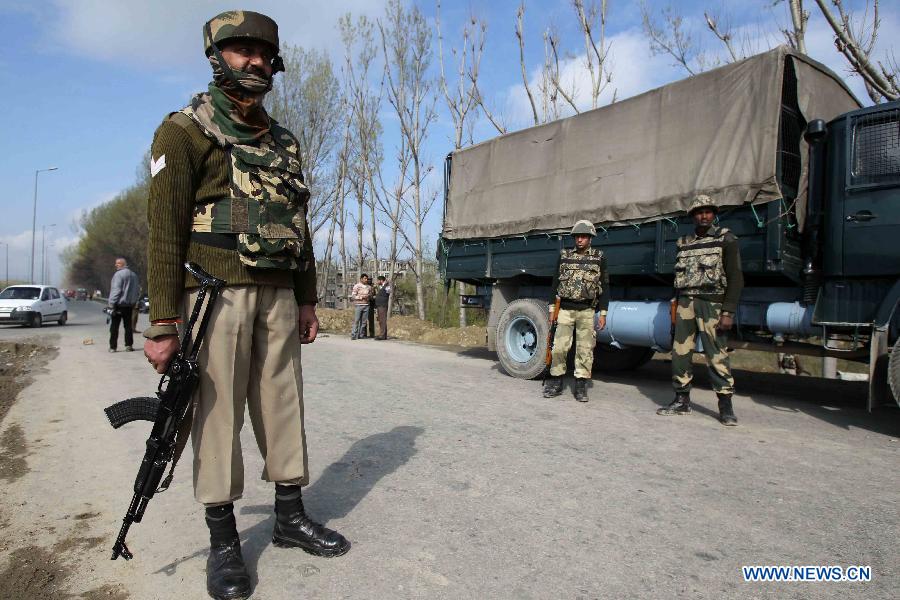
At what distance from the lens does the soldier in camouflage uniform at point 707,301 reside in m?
5.03

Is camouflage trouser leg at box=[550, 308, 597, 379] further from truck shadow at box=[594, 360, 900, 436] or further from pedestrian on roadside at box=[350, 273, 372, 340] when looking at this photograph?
pedestrian on roadside at box=[350, 273, 372, 340]

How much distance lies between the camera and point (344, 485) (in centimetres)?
323

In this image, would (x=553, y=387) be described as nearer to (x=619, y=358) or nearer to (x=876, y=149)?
(x=619, y=358)

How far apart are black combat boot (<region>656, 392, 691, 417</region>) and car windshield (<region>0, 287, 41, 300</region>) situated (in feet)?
65.9

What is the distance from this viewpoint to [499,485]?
3252mm

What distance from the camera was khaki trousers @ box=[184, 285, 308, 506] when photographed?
7.33 feet

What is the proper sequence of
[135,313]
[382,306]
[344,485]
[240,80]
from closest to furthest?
[240,80] → [344,485] → [135,313] → [382,306]

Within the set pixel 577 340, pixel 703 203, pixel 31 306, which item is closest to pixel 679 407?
pixel 577 340

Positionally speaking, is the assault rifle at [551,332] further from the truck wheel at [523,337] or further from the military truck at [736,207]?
the military truck at [736,207]

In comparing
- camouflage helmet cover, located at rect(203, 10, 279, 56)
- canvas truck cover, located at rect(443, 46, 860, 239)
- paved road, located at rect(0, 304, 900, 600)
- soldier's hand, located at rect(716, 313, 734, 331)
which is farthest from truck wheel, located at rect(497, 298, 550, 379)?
camouflage helmet cover, located at rect(203, 10, 279, 56)

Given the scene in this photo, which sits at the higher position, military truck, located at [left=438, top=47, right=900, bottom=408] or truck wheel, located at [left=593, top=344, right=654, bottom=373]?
military truck, located at [left=438, top=47, right=900, bottom=408]

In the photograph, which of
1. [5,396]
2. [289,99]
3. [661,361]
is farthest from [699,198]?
[289,99]

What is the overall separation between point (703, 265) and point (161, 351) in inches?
178

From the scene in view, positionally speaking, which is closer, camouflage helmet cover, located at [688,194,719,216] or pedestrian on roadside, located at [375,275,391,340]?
camouflage helmet cover, located at [688,194,719,216]
